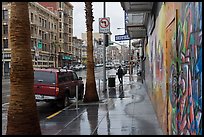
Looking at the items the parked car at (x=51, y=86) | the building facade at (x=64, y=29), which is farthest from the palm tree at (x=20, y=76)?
the building facade at (x=64, y=29)

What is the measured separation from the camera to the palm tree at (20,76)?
311 inches

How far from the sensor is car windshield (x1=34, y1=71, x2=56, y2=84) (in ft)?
50.2

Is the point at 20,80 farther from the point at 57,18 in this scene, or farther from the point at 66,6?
the point at 66,6

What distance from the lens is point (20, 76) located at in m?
7.88

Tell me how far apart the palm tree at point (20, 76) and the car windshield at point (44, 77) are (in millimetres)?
7241

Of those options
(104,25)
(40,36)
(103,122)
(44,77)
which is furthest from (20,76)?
(40,36)

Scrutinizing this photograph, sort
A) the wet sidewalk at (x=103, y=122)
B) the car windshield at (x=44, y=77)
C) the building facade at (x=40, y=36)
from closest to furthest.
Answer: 1. the wet sidewalk at (x=103, y=122)
2. the car windshield at (x=44, y=77)
3. the building facade at (x=40, y=36)

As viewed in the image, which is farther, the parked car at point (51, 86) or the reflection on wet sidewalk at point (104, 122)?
the parked car at point (51, 86)

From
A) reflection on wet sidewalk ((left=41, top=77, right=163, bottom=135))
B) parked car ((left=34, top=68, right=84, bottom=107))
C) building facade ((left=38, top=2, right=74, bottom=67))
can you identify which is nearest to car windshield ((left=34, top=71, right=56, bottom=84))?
parked car ((left=34, top=68, right=84, bottom=107))

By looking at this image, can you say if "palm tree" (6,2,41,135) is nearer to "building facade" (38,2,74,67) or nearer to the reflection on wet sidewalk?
the reflection on wet sidewalk

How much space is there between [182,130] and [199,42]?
6.13 ft

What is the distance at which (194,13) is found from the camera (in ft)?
14.1

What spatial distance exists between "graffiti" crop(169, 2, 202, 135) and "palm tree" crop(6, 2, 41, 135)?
11.5 ft

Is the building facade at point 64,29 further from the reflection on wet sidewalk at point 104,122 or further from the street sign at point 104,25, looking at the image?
the reflection on wet sidewalk at point 104,122
